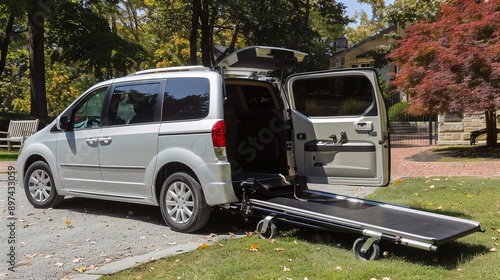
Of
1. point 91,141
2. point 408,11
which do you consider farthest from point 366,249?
point 408,11

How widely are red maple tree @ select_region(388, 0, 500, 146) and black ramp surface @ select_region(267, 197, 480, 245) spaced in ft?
27.1

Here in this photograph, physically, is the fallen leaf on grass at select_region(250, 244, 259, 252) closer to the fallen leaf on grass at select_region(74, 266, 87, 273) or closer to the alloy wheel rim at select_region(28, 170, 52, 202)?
the fallen leaf on grass at select_region(74, 266, 87, 273)

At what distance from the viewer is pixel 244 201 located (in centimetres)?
609

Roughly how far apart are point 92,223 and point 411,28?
12.0 metres

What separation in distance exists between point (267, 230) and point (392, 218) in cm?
141

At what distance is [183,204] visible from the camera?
20.3 feet

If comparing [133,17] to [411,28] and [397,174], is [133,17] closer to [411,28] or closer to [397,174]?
[411,28]

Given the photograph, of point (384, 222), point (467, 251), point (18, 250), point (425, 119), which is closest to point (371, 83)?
point (384, 222)

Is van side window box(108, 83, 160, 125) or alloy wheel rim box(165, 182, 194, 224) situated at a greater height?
van side window box(108, 83, 160, 125)

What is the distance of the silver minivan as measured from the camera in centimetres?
603

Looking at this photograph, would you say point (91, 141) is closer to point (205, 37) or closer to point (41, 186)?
point (41, 186)

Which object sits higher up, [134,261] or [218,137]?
[218,137]

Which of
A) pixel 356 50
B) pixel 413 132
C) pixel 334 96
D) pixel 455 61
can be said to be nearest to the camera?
pixel 334 96

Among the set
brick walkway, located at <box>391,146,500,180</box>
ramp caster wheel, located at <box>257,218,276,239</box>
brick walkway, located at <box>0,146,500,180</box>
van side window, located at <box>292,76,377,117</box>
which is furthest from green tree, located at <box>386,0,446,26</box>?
ramp caster wheel, located at <box>257,218,276,239</box>
